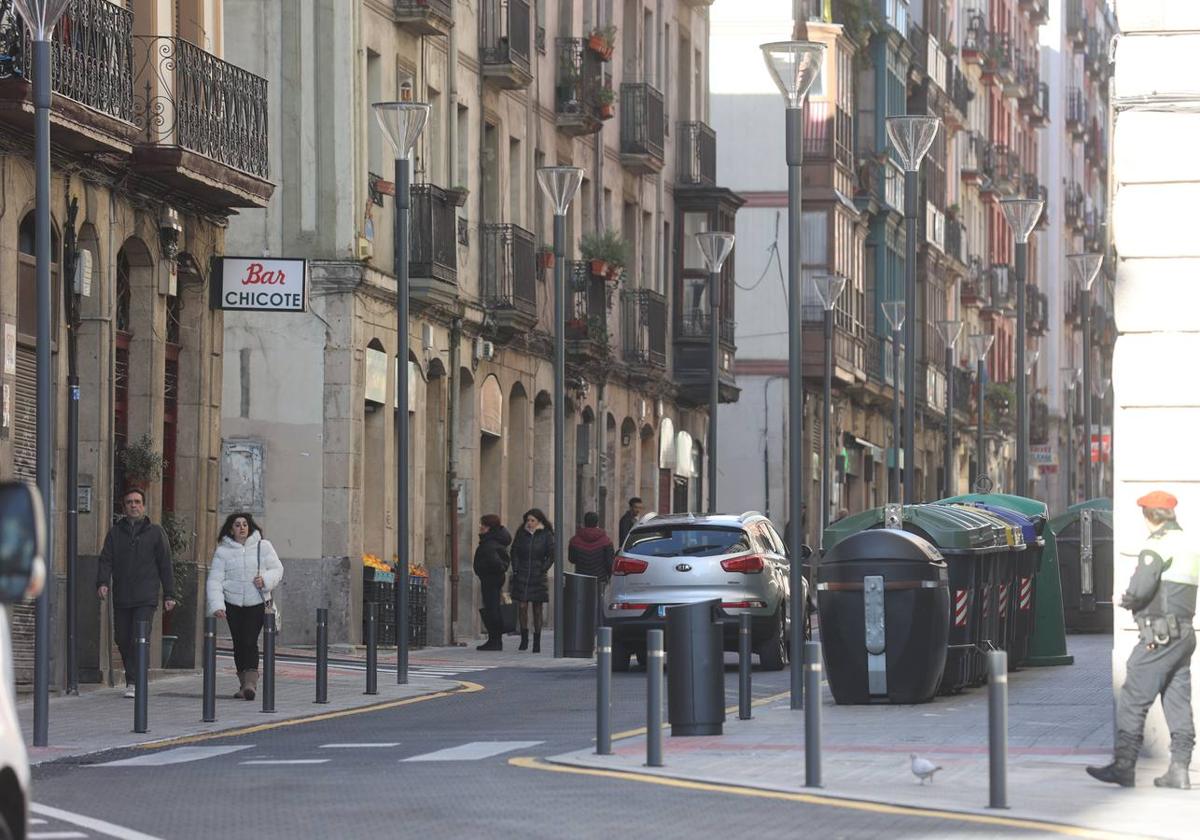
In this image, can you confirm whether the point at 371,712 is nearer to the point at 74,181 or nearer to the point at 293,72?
the point at 74,181

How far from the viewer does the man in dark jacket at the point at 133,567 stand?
24562mm

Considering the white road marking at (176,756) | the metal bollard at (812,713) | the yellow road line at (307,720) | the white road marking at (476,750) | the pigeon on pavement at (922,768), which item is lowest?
the yellow road line at (307,720)

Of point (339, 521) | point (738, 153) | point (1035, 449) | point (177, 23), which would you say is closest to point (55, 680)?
point (177, 23)

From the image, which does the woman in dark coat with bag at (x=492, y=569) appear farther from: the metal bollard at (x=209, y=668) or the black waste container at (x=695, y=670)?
the black waste container at (x=695, y=670)

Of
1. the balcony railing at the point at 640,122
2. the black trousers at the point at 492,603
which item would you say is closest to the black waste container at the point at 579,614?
the black trousers at the point at 492,603

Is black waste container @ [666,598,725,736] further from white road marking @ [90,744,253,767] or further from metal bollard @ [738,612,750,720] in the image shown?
white road marking @ [90,744,253,767]

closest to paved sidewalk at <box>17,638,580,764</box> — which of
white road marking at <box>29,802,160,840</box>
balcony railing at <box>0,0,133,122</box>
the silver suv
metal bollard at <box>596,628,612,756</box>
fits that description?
the silver suv

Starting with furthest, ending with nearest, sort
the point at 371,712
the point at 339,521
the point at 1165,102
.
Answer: the point at 339,521 < the point at 371,712 < the point at 1165,102

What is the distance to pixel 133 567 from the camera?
24.6 metres

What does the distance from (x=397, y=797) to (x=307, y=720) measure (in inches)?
295

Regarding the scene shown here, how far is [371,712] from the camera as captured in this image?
77.1ft

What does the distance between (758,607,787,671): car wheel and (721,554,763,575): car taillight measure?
90cm

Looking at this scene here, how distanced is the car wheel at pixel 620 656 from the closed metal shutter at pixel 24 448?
6786 millimetres

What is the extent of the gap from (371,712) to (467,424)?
17806 millimetres
